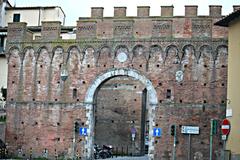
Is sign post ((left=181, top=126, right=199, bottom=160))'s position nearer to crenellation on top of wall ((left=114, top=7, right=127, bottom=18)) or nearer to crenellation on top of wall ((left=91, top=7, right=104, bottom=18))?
crenellation on top of wall ((left=114, top=7, right=127, bottom=18))

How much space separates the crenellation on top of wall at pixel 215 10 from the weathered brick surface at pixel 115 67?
372 millimetres

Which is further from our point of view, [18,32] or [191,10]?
[18,32]

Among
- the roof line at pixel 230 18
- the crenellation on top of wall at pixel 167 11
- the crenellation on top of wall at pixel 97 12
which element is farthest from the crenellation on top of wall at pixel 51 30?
the roof line at pixel 230 18

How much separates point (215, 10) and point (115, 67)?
626 cm

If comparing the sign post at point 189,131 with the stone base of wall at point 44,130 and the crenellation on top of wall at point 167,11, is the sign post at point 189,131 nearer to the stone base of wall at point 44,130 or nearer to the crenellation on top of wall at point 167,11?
the stone base of wall at point 44,130

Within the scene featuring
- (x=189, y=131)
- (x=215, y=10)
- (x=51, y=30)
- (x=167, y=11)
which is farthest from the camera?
(x=51, y=30)

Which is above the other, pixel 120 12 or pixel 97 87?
pixel 120 12

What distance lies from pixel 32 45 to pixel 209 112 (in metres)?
10.9

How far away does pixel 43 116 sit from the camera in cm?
2931

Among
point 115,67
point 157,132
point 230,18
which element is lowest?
point 157,132

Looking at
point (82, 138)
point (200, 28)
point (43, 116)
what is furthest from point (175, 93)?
point (43, 116)

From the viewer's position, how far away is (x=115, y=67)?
94.0ft

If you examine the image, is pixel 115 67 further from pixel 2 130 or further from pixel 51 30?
pixel 2 130

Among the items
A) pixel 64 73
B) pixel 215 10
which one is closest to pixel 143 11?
pixel 215 10
